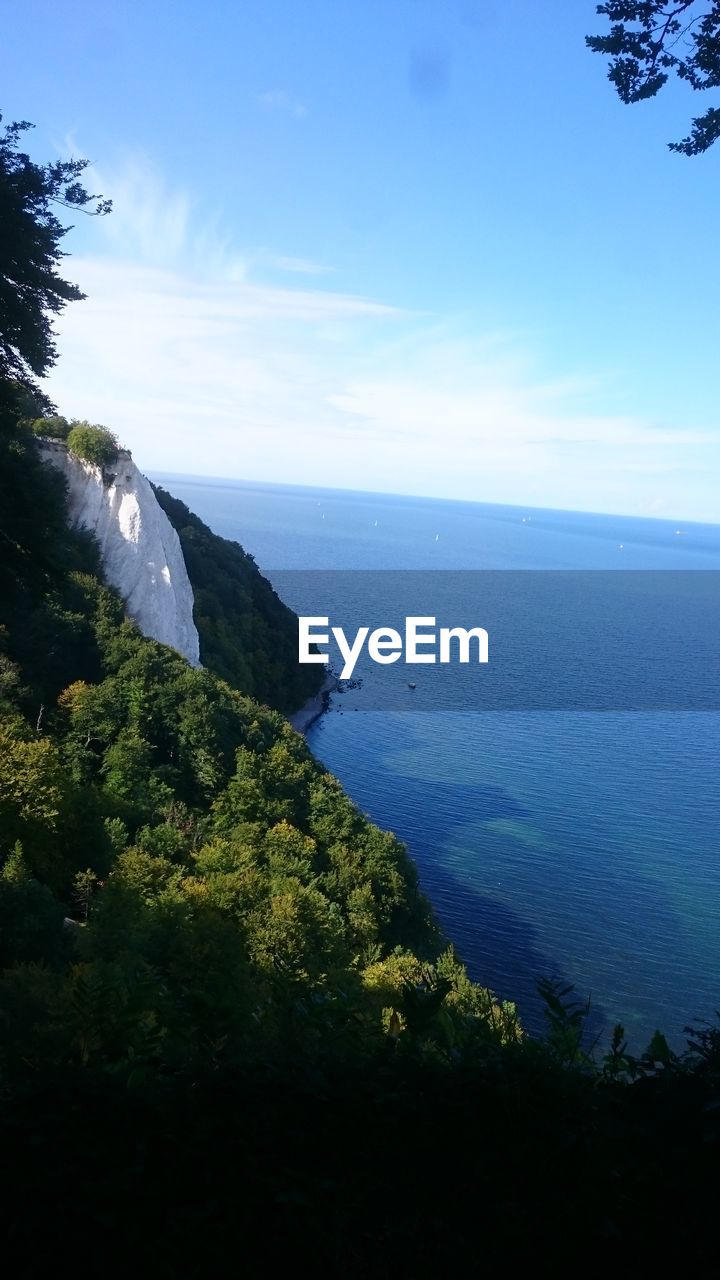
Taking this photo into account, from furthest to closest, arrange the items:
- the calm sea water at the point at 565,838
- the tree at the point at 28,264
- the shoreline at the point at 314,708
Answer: the shoreline at the point at 314,708 < the calm sea water at the point at 565,838 < the tree at the point at 28,264

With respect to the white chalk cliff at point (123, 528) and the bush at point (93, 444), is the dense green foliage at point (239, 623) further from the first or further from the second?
the bush at point (93, 444)

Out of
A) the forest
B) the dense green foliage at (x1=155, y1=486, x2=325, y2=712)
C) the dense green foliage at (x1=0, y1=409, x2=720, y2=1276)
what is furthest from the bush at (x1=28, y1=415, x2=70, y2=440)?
the dense green foliage at (x1=0, y1=409, x2=720, y2=1276)

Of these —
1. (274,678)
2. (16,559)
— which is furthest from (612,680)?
(16,559)

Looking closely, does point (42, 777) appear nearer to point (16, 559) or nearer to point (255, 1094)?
point (16, 559)

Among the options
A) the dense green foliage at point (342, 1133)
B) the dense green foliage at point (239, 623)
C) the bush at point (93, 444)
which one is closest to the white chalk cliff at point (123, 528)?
the bush at point (93, 444)

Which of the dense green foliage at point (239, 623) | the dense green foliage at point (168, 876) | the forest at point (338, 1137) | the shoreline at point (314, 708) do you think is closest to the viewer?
the forest at point (338, 1137)

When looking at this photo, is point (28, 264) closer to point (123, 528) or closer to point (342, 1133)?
point (342, 1133)
